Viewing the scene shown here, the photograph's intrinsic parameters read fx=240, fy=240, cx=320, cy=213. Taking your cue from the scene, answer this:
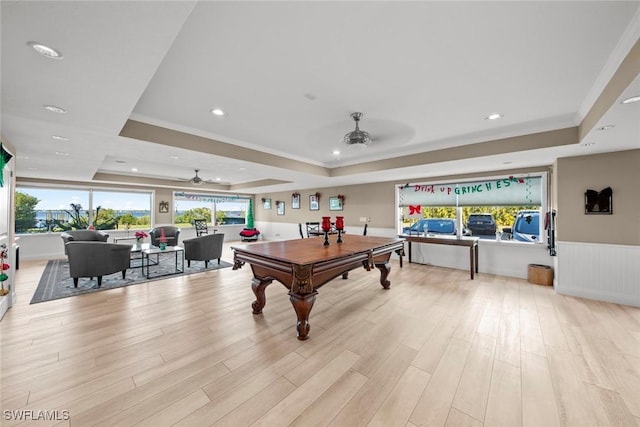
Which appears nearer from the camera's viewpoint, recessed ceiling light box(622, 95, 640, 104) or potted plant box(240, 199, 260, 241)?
recessed ceiling light box(622, 95, 640, 104)

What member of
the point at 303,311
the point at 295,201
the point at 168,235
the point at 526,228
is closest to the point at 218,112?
the point at 303,311

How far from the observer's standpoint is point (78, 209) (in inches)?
290

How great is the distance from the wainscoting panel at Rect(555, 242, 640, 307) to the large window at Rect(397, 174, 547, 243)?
3.30 feet

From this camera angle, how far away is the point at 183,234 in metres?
9.23

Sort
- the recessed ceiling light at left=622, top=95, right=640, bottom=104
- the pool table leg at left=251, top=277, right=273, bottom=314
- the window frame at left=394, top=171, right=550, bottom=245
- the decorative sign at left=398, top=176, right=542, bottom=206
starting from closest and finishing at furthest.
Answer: the recessed ceiling light at left=622, top=95, right=640, bottom=104 → the pool table leg at left=251, top=277, right=273, bottom=314 → the window frame at left=394, top=171, right=550, bottom=245 → the decorative sign at left=398, top=176, right=542, bottom=206

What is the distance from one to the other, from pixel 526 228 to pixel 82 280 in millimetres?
8811

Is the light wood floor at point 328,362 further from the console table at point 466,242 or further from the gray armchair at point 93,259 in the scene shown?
the console table at point 466,242

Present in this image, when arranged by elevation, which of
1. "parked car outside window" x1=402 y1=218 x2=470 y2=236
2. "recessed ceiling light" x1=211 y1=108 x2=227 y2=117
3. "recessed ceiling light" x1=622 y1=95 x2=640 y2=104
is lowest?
"parked car outside window" x1=402 y1=218 x2=470 y2=236

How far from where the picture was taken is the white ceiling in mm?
1397

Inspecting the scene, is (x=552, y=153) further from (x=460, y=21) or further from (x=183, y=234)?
(x=183, y=234)

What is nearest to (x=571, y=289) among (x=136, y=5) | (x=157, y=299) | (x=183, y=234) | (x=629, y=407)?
(x=629, y=407)

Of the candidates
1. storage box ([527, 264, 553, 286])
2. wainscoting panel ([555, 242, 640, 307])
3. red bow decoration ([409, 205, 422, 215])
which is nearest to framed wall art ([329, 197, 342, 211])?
red bow decoration ([409, 205, 422, 215])

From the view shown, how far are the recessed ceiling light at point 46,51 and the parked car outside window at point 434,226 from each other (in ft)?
20.0

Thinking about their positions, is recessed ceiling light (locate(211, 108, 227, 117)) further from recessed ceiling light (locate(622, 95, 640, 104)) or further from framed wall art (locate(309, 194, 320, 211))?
framed wall art (locate(309, 194, 320, 211))
